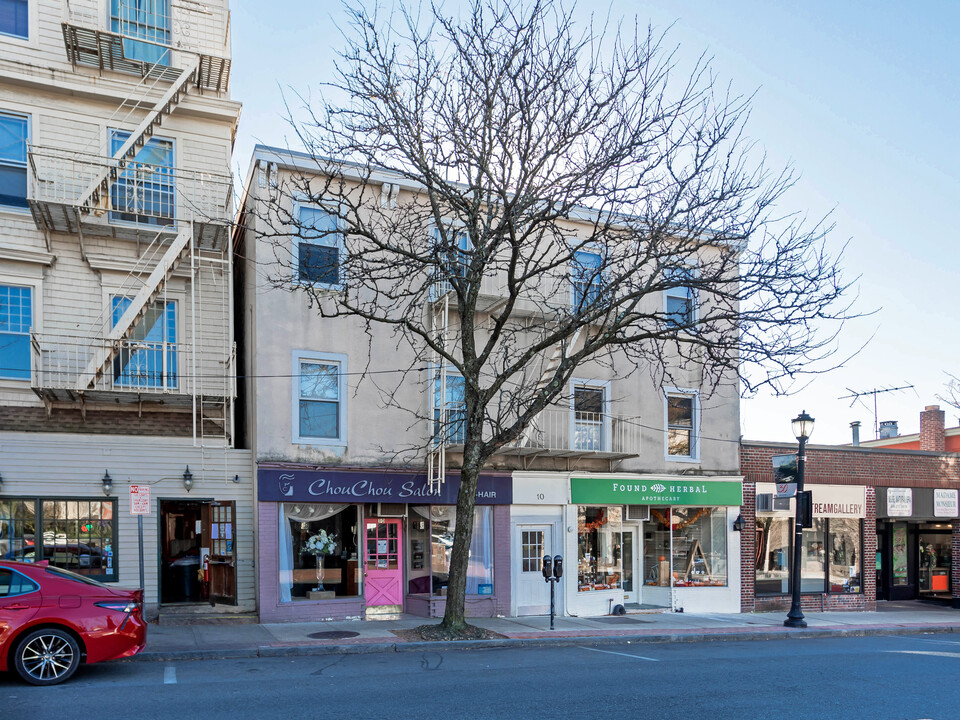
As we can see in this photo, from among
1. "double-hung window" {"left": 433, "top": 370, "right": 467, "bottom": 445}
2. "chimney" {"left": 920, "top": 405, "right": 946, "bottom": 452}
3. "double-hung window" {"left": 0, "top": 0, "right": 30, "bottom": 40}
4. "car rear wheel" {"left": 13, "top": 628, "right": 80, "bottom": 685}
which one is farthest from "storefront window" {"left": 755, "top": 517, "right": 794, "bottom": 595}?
"double-hung window" {"left": 0, "top": 0, "right": 30, "bottom": 40}

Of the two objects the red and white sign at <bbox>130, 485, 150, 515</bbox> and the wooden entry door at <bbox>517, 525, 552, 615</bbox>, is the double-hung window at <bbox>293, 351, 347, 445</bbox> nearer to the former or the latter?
the red and white sign at <bbox>130, 485, 150, 515</bbox>

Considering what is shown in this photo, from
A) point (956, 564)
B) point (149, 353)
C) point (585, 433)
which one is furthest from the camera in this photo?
point (956, 564)

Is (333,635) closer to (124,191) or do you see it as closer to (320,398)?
(320,398)

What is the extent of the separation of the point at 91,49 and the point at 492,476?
1136 cm

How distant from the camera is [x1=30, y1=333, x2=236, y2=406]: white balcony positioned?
15.1m

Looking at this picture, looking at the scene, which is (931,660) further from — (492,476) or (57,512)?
(57,512)

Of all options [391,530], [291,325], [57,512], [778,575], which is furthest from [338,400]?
[778,575]

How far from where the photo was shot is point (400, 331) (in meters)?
17.5

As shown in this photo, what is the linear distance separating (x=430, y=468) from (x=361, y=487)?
4.56ft

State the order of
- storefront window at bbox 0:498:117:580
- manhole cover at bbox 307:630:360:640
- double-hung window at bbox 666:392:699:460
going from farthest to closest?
double-hung window at bbox 666:392:699:460 < storefront window at bbox 0:498:117:580 < manhole cover at bbox 307:630:360:640

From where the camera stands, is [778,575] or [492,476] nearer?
[492,476]

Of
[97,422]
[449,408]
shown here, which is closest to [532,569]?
[449,408]

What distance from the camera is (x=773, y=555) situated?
839 inches

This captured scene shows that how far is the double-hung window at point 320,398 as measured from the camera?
54.3ft
